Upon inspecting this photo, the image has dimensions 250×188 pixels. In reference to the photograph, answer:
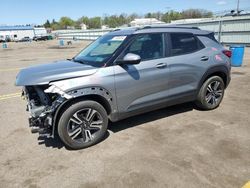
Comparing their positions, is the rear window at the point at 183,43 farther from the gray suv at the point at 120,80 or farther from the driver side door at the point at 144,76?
the driver side door at the point at 144,76

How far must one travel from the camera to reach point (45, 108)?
11.6 feet

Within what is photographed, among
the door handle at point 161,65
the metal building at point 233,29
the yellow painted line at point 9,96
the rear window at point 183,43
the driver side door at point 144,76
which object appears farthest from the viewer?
the metal building at point 233,29

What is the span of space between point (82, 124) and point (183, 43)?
2.61 m

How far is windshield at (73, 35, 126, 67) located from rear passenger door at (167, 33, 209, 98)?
1.06m

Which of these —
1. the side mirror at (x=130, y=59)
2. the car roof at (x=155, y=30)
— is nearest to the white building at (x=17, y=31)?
the car roof at (x=155, y=30)

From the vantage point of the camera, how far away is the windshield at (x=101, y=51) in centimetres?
403

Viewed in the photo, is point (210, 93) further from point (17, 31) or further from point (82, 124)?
point (17, 31)

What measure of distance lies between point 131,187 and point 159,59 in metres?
2.37

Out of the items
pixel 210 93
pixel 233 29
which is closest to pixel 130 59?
pixel 210 93

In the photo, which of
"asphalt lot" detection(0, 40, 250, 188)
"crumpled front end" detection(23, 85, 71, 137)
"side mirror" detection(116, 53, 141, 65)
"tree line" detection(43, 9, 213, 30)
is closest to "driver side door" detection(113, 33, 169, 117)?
"side mirror" detection(116, 53, 141, 65)

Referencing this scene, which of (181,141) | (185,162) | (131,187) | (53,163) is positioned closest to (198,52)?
(181,141)

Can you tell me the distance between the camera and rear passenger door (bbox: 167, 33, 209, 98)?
449 cm

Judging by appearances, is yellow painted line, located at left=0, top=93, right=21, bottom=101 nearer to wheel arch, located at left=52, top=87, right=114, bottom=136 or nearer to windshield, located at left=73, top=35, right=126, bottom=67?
windshield, located at left=73, top=35, right=126, bottom=67

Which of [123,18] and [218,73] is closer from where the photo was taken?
[218,73]
